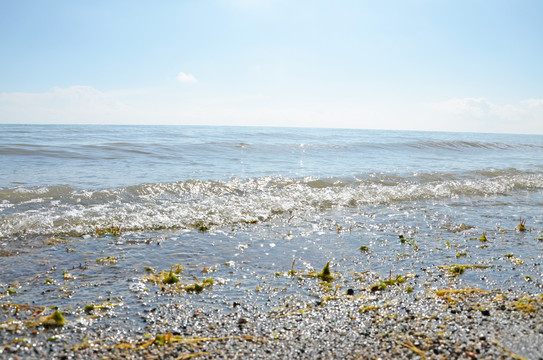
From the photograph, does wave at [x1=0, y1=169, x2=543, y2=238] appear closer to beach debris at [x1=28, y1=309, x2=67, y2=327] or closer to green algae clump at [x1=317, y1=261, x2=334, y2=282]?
green algae clump at [x1=317, y1=261, x2=334, y2=282]

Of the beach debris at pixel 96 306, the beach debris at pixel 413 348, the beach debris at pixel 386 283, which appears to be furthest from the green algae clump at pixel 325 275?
the beach debris at pixel 96 306

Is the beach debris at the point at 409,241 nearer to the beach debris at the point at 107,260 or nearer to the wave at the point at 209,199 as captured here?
the wave at the point at 209,199

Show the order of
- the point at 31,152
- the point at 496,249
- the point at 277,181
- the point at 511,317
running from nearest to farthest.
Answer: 1. the point at 511,317
2. the point at 496,249
3. the point at 277,181
4. the point at 31,152

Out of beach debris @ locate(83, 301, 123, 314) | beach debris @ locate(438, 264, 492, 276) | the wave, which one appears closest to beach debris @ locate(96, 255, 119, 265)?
beach debris @ locate(83, 301, 123, 314)

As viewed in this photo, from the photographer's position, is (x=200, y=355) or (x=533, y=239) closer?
(x=200, y=355)

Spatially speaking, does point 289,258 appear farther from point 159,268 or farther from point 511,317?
point 511,317

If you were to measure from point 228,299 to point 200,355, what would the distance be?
1130mm

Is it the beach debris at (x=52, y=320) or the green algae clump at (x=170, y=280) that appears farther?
the green algae clump at (x=170, y=280)

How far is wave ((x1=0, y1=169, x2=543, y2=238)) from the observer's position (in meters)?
7.14

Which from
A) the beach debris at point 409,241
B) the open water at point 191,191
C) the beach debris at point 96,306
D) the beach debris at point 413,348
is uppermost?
the open water at point 191,191

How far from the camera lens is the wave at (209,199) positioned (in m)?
7.14

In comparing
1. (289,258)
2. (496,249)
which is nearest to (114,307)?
(289,258)

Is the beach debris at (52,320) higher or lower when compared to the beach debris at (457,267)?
lower

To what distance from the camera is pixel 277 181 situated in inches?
504
